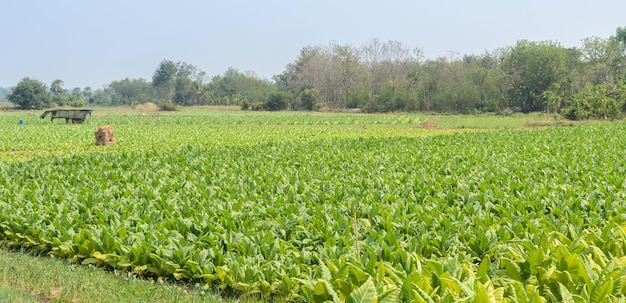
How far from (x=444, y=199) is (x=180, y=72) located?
11752cm

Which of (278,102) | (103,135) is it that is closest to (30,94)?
(278,102)

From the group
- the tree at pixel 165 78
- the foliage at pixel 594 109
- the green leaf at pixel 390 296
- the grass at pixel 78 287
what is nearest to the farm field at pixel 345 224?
the green leaf at pixel 390 296

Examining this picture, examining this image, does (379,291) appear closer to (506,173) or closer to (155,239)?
(155,239)

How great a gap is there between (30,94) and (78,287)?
7995 centimetres

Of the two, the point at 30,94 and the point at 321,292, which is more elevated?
the point at 30,94

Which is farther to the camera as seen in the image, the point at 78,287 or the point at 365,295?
the point at 78,287

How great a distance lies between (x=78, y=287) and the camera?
204 inches

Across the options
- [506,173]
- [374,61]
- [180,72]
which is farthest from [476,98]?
[180,72]

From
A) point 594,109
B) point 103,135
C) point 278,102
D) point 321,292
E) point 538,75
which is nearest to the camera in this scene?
Answer: point 321,292

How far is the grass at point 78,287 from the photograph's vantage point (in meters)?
4.89

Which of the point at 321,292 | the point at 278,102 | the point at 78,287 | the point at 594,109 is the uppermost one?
the point at 278,102

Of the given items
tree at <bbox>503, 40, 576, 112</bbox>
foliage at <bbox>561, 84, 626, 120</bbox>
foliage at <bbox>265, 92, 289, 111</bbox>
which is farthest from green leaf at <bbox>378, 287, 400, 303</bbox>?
foliage at <bbox>265, 92, 289, 111</bbox>

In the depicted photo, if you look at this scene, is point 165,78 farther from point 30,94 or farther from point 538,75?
point 538,75

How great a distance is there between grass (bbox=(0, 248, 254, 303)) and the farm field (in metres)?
0.28
